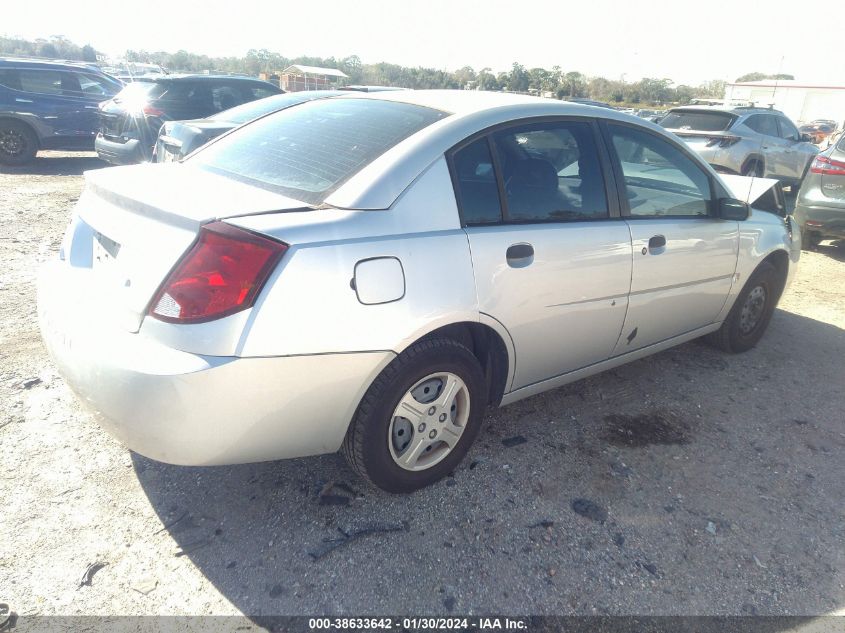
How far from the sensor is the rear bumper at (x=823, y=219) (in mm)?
7004

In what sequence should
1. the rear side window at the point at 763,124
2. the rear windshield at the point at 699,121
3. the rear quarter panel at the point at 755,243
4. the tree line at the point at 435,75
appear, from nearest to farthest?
the rear quarter panel at the point at 755,243 < the rear windshield at the point at 699,121 < the rear side window at the point at 763,124 < the tree line at the point at 435,75

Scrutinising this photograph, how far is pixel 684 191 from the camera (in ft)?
11.7

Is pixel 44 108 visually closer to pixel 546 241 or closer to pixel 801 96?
pixel 546 241

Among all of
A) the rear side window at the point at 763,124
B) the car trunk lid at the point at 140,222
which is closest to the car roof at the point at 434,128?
the car trunk lid at the point at 140,222

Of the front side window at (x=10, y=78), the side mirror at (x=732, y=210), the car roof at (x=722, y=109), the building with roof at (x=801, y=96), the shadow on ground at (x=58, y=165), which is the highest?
the building with roof at (x=801, y=96)

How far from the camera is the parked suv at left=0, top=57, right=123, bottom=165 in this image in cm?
1068

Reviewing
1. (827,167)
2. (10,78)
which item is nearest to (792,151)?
(827,167)

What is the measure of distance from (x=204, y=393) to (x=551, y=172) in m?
1.93

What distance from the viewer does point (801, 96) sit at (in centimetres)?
5431

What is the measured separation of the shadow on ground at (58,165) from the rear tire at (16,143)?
157mm

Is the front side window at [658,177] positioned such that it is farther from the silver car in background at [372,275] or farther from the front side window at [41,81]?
the front side window at [41,81]

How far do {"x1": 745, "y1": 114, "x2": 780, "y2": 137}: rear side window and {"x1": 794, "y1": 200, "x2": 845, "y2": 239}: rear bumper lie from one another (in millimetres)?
3763

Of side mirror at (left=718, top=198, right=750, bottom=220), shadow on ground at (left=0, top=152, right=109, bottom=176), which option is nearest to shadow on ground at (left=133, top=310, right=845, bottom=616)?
side mirror at (left=718, top=198, right=750, bottom=220)

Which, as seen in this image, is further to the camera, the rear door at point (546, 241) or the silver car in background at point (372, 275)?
the rear door at point (546, 241)
